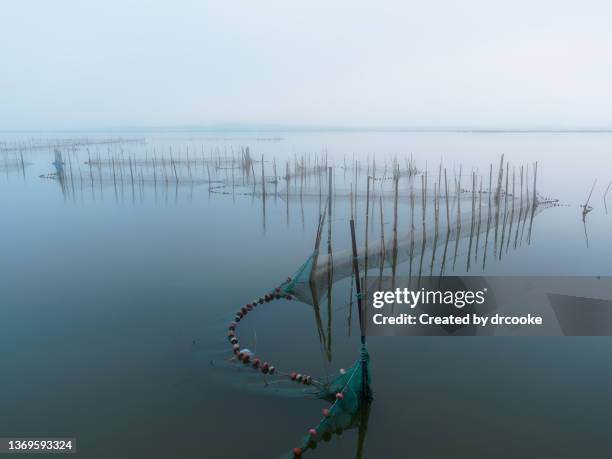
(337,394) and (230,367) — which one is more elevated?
(337,394)

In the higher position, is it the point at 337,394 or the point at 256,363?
the point at 337,394

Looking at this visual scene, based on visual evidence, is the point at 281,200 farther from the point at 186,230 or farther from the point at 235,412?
the point at 235,412

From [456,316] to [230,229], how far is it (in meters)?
8.34

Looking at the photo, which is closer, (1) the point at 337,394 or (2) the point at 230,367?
(1) the point at 337,394

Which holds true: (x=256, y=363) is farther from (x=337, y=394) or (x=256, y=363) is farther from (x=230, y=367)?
(x=337, y=394)

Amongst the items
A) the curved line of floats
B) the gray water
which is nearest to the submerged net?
the curved line of floats

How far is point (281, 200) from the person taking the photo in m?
18.1

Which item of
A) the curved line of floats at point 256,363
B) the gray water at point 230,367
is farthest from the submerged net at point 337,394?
the gray water at point 230,367

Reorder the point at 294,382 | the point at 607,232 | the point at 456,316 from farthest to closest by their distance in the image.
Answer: the point at 607,232
the point at 456,316
the point at 294,382

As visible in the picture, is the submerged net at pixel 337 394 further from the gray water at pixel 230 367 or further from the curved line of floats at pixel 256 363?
the gray water at pixel 230 367

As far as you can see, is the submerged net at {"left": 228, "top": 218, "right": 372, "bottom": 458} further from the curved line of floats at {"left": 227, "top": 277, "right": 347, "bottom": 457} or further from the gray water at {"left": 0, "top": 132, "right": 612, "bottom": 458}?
the gray water at {"left": 0, "top": 132, "right": 612, "bottom": 458}

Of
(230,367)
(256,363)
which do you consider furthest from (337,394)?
(230,367)

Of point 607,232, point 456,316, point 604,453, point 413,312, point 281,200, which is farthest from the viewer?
point 281,200

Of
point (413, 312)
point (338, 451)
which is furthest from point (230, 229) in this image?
point (338, 451)
